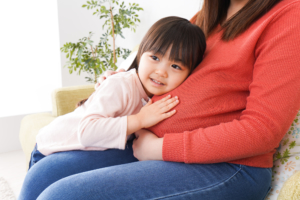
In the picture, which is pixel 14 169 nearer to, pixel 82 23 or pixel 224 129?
pixel 82 23

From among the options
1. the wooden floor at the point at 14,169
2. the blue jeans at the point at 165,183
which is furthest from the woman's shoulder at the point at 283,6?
the wooden floor at the point at 14,169

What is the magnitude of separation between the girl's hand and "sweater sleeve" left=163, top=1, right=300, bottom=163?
11cm

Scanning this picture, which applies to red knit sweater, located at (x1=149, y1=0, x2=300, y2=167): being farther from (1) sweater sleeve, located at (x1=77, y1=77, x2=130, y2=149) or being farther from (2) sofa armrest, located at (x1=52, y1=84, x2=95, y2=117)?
(2) sofa armrest, located at (x1=52, y1=84, x2=95, y2=117)

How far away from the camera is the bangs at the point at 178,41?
917mm

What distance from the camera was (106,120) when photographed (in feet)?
2.93

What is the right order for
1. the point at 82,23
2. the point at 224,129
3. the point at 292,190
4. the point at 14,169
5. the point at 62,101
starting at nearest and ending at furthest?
the point at 292,190 → the point at 224,129 → the point at 62,101 → the point at 14,169 → the point at 82,23

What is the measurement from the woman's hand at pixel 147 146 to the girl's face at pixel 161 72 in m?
0.17

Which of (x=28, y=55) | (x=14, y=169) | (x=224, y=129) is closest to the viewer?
(x=224, y=129)

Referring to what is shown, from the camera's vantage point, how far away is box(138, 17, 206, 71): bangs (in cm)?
92

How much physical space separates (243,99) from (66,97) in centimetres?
138

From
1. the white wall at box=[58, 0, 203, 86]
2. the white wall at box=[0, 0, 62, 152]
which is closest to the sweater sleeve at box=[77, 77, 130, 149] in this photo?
the white wall at box=[58, 0, 203, 86]

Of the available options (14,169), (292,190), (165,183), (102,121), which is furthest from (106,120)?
(14,169)

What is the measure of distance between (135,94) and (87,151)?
285 mm

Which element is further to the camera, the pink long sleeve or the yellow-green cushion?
the pink long sleeve
